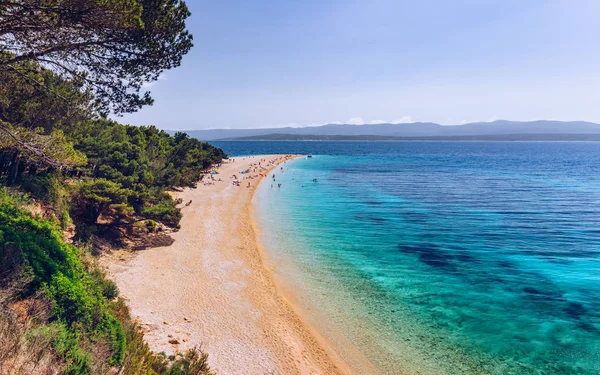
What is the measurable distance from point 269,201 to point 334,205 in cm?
874

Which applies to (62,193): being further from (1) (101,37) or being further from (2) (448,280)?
(2) (448,280)

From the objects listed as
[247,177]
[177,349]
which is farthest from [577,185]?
[177,349]

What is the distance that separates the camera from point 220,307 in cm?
1518

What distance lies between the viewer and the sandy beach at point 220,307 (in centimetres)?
1208

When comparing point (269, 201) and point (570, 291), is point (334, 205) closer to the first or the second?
point (269, 201)

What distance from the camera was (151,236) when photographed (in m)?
23.3

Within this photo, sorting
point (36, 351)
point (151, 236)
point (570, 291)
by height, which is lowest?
point (570, 291)

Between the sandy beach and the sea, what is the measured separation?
1.22m

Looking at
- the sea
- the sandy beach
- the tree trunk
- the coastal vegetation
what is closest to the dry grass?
the coastal vegetation

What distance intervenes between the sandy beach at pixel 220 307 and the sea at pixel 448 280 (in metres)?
1.22

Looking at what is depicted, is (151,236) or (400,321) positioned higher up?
(151,236)

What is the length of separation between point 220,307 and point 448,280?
1328 cm

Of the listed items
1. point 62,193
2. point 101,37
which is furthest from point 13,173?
point 101,37

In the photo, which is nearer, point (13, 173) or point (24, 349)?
point (24, 349)
